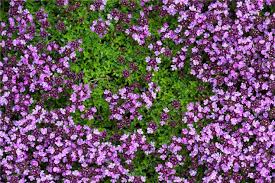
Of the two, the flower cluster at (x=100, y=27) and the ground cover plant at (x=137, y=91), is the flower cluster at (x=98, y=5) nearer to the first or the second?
the ground cover plant at (x=137, y=91)

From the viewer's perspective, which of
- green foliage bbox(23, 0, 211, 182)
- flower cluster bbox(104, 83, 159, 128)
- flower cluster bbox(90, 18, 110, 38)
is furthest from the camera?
flower cluster bbox(90, 18, 110, 38)

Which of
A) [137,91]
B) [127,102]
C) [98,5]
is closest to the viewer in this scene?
[127,102]

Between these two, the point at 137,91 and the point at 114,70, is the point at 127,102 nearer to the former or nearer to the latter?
the point at 137,91

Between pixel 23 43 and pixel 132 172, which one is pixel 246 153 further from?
pixel 23 43

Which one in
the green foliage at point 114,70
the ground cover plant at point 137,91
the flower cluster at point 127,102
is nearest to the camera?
the ground cover plant at point 137,91

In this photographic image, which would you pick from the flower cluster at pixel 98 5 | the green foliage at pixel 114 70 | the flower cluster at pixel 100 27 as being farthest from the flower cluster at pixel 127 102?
the flower cluster at pixel 98 5

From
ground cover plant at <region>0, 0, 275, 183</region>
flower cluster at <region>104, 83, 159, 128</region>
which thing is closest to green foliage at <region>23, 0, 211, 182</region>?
ground cover plant at <region>0, 0, 275, 183</region>

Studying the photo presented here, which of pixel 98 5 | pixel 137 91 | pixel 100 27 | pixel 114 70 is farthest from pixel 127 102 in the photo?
pixel 98 5

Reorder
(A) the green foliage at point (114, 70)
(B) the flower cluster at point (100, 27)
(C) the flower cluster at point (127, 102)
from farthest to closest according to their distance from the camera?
(B) the flower cluster at point (100, 27) → (A) the green foliage at point (114, 70) → (C) the flower cluster at point (127, 102)

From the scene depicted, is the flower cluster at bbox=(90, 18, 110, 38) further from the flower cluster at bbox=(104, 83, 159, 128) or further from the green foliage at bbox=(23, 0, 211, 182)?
the flower cluster at bbox=(104, 83, 159, 128)
